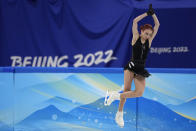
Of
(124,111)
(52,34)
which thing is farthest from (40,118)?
(52,34)

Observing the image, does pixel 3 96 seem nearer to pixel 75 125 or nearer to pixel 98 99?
pixel 75 125

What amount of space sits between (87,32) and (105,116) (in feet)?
11.2

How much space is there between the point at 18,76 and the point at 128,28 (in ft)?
11.5

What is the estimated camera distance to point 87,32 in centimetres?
716

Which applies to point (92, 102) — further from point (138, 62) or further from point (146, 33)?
point (146, 33)

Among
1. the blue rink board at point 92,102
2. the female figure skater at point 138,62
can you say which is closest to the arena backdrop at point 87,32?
the blue rink board at point 92,102

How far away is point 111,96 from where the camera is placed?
156 inches

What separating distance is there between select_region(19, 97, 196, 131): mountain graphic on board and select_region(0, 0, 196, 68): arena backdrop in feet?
9.63

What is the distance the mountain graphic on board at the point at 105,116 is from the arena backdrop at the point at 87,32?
9.63 feet

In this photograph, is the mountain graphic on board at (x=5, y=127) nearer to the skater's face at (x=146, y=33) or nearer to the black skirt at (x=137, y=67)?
the black skirt at (x=137, y=67)

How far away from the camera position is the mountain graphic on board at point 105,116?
4137 millimetres

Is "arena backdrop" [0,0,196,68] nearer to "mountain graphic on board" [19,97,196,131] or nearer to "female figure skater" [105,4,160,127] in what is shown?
"mountain graphic on board" [19,97,196,131]

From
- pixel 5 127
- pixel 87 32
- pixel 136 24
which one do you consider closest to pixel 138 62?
pixel 136 24

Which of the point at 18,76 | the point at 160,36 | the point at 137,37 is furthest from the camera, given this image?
the point at 160,36
